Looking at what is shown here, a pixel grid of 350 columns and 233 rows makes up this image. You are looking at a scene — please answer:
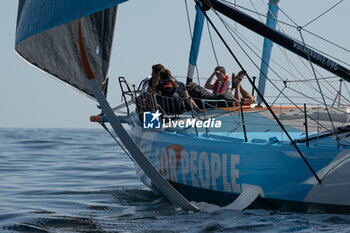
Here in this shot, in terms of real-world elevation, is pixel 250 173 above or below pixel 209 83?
below

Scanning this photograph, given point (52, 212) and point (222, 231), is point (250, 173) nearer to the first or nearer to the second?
point (222, 231)

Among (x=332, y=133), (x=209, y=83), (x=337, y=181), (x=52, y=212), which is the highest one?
(x=209, y=83)

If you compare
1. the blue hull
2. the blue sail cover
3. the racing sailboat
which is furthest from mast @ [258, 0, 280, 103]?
the blue hull

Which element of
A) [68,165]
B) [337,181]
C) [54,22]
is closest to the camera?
[337,181]

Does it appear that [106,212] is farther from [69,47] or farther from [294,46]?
[69,47]

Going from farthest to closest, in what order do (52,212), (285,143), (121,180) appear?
(121,180), (52,212), (285,143)

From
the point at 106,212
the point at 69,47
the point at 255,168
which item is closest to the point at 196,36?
the point at 69,47

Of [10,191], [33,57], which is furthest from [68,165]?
[33,57]

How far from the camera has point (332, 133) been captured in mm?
6895

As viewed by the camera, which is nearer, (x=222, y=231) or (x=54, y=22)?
(x=222, y=231)

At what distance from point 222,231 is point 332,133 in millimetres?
1848

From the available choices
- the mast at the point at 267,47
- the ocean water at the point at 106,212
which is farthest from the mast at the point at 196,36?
the ocean water at the point at 106,212

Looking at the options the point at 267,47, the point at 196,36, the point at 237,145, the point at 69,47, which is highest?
the point at 196,36

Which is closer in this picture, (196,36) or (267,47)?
(267,47)
